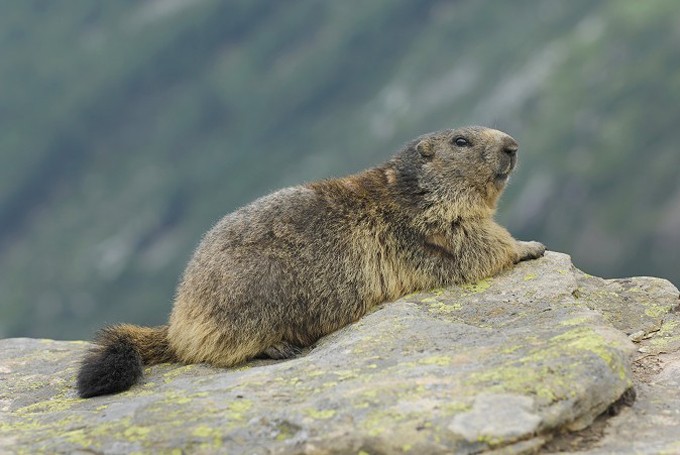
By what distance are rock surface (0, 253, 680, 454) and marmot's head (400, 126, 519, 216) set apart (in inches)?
88.0

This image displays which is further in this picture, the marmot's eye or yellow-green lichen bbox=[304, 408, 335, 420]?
the marmot's eye

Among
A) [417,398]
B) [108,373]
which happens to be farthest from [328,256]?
[417,398]

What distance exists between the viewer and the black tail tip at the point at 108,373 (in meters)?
9.63

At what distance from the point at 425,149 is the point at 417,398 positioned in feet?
17.8

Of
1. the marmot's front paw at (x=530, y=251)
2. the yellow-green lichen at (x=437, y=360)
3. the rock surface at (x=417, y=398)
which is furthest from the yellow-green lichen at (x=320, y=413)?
the marmot's front paw at (x=530, y=251)

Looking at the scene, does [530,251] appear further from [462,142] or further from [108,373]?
[108,373]

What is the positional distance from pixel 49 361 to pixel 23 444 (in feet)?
14.2

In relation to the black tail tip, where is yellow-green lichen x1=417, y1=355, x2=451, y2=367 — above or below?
below

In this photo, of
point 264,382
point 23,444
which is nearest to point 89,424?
point 23,444

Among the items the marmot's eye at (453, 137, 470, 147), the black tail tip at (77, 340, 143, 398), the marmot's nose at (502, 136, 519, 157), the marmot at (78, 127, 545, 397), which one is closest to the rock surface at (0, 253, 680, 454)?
the black tail tip at (77, 340, 143, 398)

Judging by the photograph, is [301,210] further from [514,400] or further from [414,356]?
[514,400]

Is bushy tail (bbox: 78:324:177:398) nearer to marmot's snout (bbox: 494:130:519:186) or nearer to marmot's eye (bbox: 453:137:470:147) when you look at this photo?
marmot's eye (bbox: 453:137:470:147)

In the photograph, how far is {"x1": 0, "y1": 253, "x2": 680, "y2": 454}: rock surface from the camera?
7.36m

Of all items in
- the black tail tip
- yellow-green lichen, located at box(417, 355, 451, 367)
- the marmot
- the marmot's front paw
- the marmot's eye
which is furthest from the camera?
the marmot's eye
